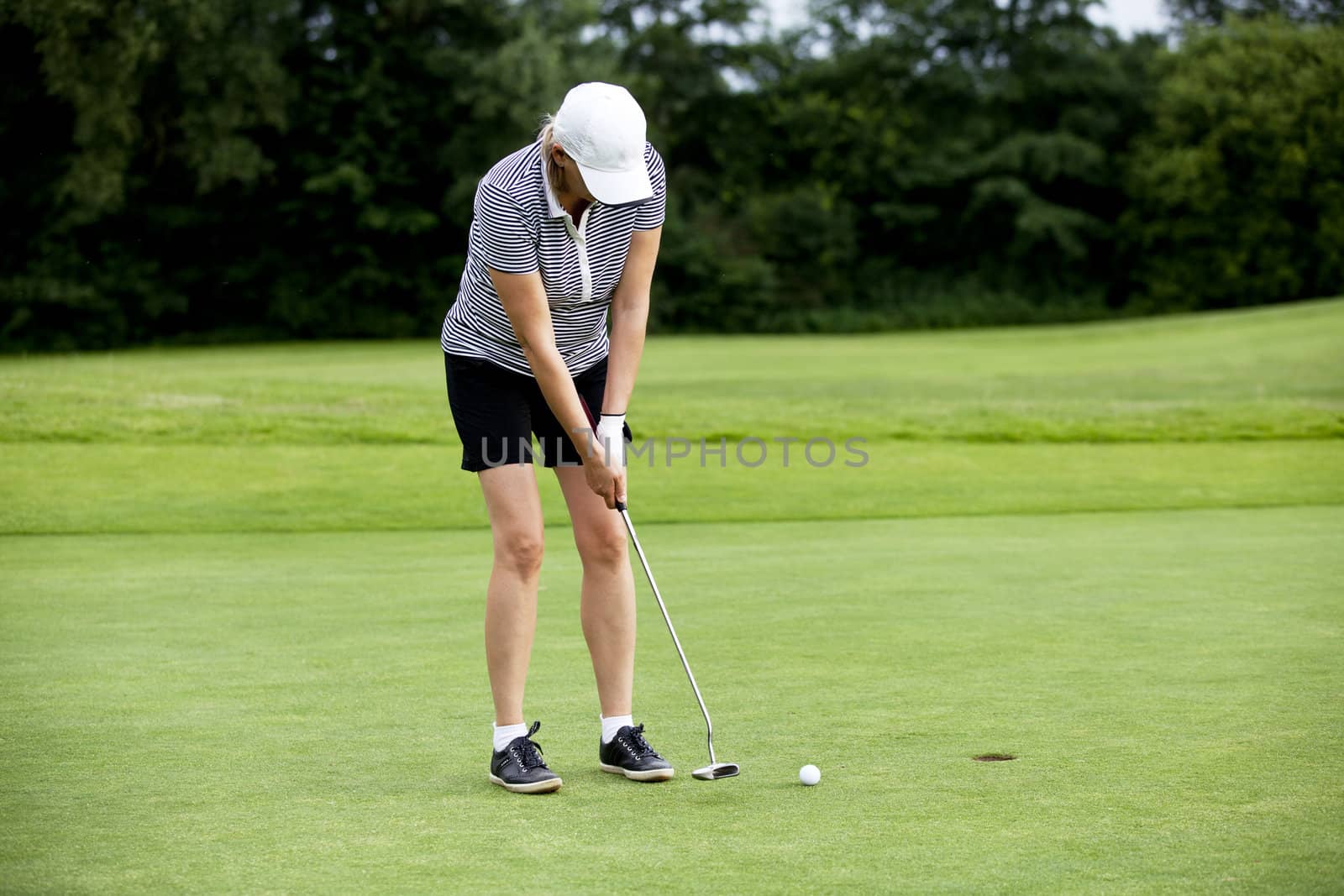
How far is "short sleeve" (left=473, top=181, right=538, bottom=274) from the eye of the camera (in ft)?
9.96

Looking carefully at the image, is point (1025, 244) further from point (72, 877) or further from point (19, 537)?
point (72, 877)

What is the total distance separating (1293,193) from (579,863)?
41265 mm

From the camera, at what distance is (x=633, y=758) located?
123 inches

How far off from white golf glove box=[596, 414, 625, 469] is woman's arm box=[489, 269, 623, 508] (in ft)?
0.08

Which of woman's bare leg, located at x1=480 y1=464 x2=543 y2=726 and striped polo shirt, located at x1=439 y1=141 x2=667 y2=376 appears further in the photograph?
woman's bare leg, located at x1=480 y1=464 x2=543 y2=726

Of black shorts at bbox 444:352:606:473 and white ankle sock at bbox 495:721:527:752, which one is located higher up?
black shorts at bbox 444:352:606:473

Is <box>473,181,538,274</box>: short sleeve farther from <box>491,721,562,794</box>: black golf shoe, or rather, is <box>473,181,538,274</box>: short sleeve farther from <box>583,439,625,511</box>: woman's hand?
<box>491,721,562,794</box>: black golf shoe

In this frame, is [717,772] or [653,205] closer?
[717,772]

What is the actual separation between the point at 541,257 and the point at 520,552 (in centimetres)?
70

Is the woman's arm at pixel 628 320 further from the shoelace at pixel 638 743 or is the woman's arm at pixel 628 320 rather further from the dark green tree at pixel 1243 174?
the dark green tree at pixel 1243 174

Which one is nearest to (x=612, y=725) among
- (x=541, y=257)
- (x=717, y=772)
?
(x=717, y=772)

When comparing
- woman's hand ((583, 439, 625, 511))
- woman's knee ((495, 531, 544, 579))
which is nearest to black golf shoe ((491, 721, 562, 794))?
woman's knee ((495, 531, 544, 579))

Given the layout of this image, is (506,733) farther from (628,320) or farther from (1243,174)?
(1243,174)

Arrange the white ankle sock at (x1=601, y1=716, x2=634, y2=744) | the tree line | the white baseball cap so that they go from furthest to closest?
the tree line < the white ankle sock at (x1=601, y1=716, x2=634, y2=744) < the white baseball cap
